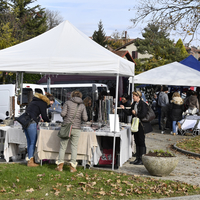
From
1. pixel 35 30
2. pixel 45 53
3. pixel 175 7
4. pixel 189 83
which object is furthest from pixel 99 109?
pixel 35 30

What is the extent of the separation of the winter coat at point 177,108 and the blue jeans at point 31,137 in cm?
758

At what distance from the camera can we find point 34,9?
4706 cm

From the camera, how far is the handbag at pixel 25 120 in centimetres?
728

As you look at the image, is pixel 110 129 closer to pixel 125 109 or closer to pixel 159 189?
pixel 125 109

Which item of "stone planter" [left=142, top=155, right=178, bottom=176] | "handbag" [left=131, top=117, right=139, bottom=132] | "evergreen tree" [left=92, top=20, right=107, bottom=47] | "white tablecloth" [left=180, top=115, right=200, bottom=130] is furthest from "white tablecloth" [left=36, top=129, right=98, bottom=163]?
"evergreen tree" [left=92, top=20, right=107, bottom=47]

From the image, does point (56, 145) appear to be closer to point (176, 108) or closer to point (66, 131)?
point (66, 131)

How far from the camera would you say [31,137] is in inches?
295

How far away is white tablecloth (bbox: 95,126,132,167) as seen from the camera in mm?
7586

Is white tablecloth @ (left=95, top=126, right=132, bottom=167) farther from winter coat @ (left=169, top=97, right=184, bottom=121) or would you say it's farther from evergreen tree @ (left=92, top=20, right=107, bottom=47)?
evergreen tree @ (left=92, top=20, right=107, bottom=47)

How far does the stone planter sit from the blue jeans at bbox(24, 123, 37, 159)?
2484 mm

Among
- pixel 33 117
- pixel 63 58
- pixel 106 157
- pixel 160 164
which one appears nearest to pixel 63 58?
pixel 63 58

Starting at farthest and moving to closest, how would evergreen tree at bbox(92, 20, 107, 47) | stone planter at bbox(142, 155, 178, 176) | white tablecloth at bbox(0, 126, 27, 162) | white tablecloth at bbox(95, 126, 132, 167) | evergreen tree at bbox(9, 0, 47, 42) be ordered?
evergreen tree at bbox(92, 20, 107, 47), evergreen tree at bbox(9, 0, 47, 42), white tablecloth at bbox(0, 126, 27, 162), white tablecloth at bbox(95, 126, 132, 167), stone planter at bbox(142, 155, 178, 176)

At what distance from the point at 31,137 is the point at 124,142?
219 cm

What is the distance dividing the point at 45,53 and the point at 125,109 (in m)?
2.49
